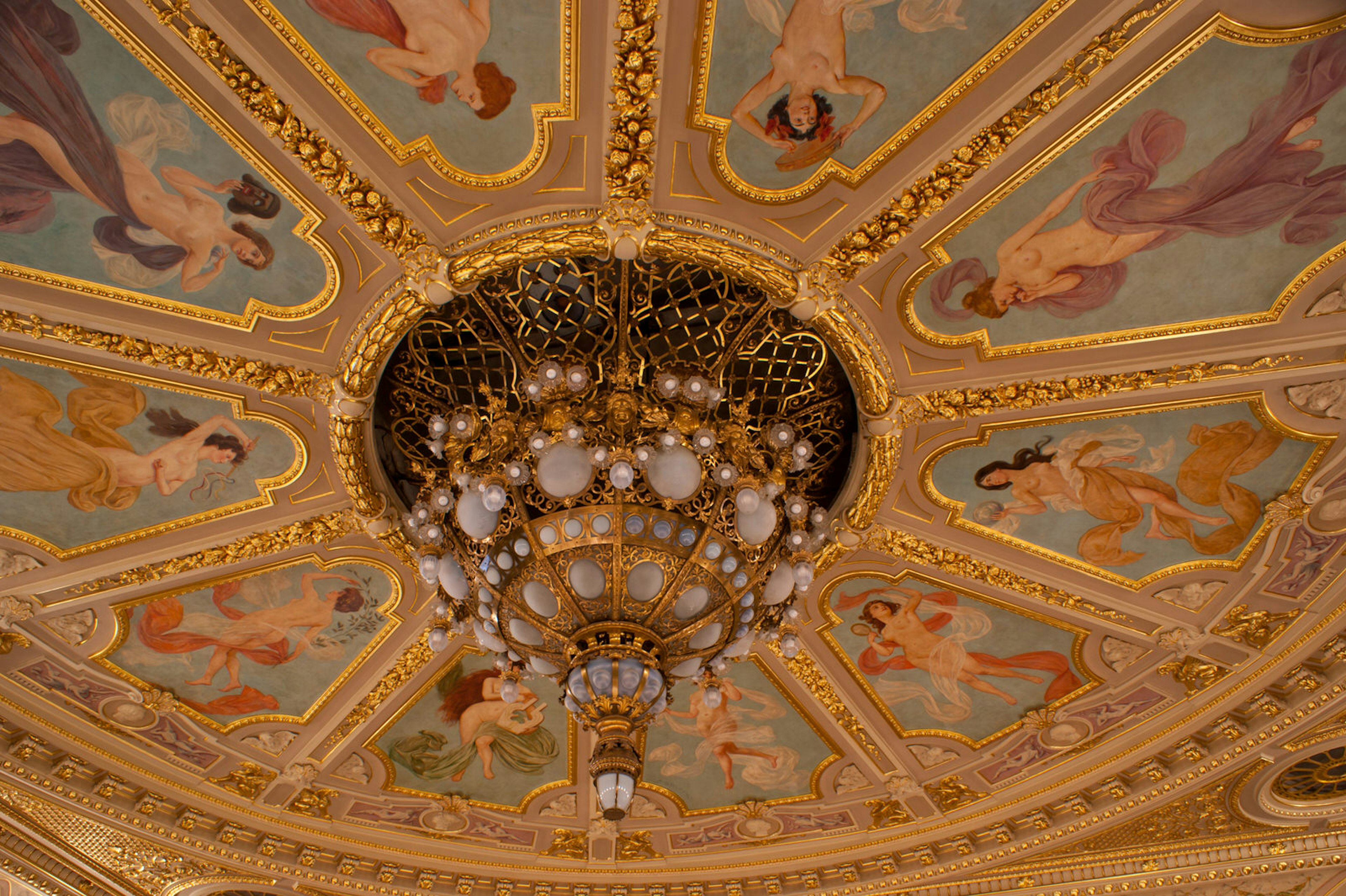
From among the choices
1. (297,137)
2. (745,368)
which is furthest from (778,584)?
(297,137)

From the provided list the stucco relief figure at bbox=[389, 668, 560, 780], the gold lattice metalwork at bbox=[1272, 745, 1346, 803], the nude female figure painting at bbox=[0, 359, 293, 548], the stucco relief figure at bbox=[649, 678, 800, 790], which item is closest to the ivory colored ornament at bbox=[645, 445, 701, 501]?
the nude female figure painting at bbox=[0, 359, 293, 548]

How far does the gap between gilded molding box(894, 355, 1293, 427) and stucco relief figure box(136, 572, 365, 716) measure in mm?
4921

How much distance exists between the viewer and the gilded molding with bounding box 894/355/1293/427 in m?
6.55

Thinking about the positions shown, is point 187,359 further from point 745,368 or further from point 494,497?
point 745,368

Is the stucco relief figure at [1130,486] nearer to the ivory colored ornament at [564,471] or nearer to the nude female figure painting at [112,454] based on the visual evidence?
the ivory colored ornament at [564,471]

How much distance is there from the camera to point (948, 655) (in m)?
8.59

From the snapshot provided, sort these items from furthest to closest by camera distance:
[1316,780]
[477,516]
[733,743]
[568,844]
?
[568,844], [733,743], [1316,780], [477,516]

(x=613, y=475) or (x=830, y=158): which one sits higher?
(x=830, y=158)

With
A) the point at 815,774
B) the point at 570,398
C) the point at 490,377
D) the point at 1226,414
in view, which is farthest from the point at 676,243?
the point at 815,774

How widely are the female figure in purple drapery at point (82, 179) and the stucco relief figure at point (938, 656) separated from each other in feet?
18.5

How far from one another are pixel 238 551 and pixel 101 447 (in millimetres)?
1271

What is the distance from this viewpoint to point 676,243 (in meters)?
6.26

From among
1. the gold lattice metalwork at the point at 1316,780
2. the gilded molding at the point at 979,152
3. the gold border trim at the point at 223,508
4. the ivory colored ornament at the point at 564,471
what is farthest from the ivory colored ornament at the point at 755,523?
the gold lattice metalwork at the point at 1316,780

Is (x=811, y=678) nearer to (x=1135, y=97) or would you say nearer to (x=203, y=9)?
(x=1135, y=97)
